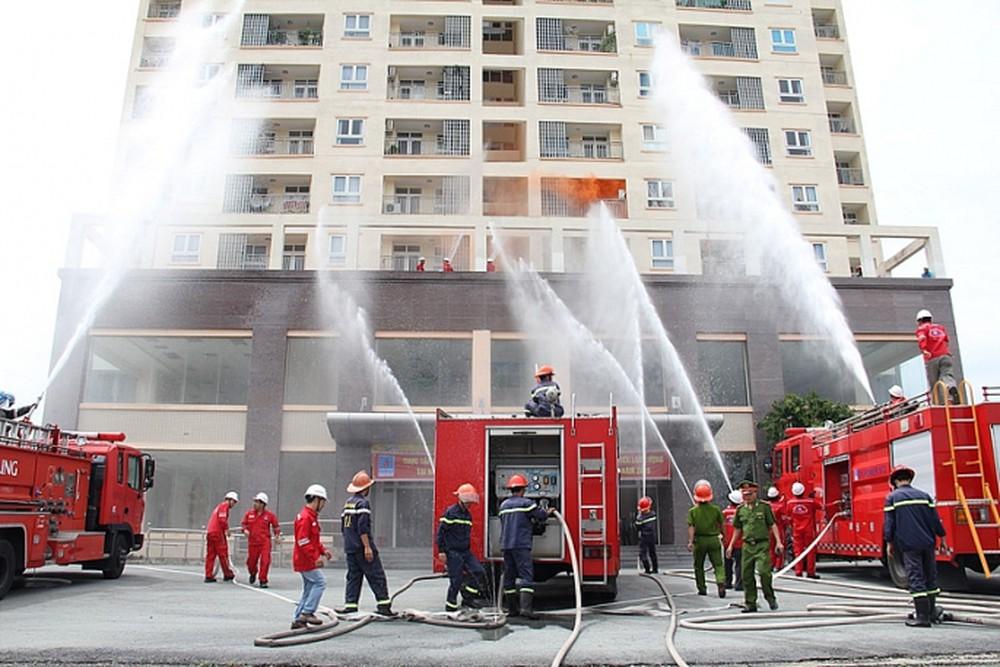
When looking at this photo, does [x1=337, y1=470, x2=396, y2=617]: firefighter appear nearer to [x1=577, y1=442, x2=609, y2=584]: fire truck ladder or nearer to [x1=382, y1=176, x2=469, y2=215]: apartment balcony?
[x1=577, y1=442, x2=609, y2=584]: fire truck ladder

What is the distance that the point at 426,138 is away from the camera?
108 feet

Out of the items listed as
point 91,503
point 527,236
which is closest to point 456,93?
point 527,236

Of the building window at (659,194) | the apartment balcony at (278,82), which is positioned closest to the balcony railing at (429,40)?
the apartment balcony at (278,82)

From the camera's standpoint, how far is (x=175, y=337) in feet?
85.8

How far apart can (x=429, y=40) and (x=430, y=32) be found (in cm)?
48

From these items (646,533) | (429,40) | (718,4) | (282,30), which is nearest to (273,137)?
(282,30)

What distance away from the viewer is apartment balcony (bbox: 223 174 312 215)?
102 feet

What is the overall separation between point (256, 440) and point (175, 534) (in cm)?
361

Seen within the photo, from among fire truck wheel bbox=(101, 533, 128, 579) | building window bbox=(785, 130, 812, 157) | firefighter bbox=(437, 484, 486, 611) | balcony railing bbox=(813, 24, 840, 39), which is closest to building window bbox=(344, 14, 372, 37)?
building window bbox=(785, 130, 812, 157)

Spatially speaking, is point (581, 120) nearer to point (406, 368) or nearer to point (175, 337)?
point (406, 368)

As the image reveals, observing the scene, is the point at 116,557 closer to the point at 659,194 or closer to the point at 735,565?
the point at 735,565

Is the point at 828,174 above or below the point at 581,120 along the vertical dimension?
below

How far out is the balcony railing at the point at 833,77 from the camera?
34969 millimetres

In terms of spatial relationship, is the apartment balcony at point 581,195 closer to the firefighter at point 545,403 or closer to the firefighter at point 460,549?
the firefighter at point 545,403
